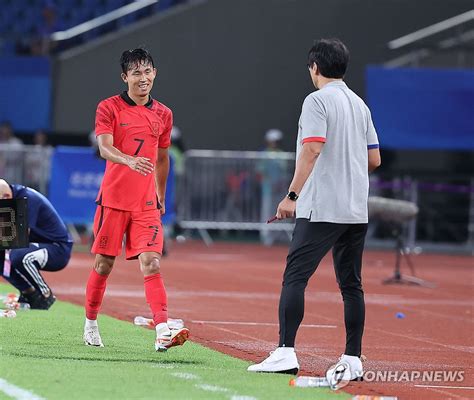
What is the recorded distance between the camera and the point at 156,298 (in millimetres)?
9195

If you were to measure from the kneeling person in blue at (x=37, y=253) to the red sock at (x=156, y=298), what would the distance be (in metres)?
2.94

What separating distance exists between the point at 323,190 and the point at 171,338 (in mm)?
1537

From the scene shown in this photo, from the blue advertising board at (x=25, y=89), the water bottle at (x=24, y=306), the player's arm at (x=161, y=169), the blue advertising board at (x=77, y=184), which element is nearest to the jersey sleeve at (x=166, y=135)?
the player's arm at (x=161, y=169)

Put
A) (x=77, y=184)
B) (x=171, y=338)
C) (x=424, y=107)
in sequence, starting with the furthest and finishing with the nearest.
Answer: (x=424, y=107), (x=77, y=184), (x=171, y=338)

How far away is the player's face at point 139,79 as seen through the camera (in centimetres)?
943

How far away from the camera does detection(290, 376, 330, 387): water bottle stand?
7.80 metres

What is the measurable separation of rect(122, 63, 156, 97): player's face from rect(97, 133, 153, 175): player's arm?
1.44 ft

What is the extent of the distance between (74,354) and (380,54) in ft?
69.7

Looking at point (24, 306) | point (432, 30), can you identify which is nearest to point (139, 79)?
point (24, 306)

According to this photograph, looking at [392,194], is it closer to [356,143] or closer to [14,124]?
[14,124]

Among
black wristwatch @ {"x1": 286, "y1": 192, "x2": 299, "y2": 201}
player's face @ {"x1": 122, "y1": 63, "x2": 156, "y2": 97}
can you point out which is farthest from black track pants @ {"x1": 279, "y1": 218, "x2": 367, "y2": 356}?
player's face @ {"x1": 122, "y1": 63, "x2": 156, "y2": 97}

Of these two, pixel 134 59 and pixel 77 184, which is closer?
pixel 134 59

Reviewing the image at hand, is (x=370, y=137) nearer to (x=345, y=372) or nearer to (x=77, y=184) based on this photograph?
(x=345, y=372)

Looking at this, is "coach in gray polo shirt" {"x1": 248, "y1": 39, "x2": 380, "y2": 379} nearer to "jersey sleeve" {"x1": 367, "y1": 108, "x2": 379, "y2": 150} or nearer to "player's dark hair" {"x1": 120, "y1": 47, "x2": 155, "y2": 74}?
"jersey sleeve" {"x1": 367, "y1": 108, "x2": 379, "y2": 150}
